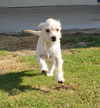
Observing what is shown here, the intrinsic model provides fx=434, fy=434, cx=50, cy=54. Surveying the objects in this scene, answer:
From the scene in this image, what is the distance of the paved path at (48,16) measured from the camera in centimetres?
1647

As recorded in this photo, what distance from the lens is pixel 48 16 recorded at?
18.9 meters

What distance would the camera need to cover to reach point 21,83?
812cm

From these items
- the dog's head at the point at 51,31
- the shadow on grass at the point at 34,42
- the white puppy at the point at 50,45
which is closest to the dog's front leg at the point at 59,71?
the white puppy at the point at 50,45

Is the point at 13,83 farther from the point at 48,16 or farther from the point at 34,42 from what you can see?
the point at 48,16

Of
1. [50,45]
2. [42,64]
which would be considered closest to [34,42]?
[50,45]

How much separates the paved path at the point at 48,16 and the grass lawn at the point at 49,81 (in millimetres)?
4340

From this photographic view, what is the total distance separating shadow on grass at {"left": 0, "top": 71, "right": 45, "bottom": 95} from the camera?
7.68 metres

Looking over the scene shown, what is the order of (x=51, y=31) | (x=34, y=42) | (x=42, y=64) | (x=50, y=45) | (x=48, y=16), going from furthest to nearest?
(x=48, y=16) < (x=34, y=42) < (x=50, y=45) < (x=51, y=31) < (x=42, y=64)

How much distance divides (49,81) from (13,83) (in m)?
0.68
